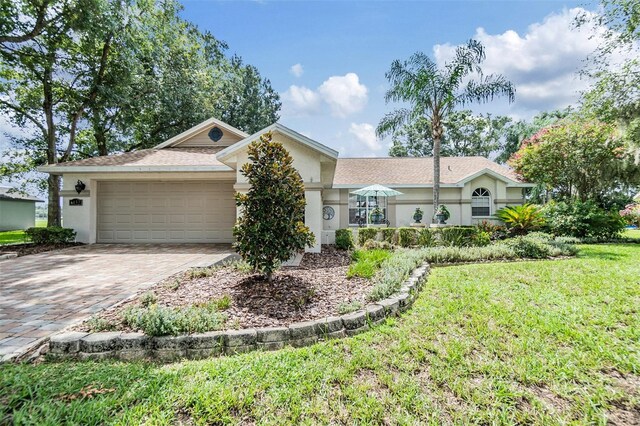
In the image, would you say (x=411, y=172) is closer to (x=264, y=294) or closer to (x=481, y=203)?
(x=481, y=203)

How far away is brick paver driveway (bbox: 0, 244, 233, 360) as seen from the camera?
12.2ft

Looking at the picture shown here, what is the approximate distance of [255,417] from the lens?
2346 mm

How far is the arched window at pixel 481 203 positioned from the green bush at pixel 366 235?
309 inches

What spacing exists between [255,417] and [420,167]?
693 inches

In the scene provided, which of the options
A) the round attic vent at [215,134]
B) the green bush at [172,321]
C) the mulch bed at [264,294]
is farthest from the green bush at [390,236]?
the round attic vent at [215,134]

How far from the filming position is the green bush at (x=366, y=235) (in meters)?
11.7

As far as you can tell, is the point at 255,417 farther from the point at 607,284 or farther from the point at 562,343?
the point at 607,284

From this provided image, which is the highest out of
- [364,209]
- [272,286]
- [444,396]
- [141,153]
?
[141,153]

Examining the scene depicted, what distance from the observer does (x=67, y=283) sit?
18.7ft

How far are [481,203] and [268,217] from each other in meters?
15.1

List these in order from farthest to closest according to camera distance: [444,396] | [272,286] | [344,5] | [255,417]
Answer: [344,5], [272,286], [444,396], [255,417]

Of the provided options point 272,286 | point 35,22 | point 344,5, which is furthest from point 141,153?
point 272,286

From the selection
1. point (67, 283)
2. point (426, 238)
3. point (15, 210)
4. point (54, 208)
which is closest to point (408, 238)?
point (426, 238)

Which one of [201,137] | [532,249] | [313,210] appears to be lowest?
[532,249]
